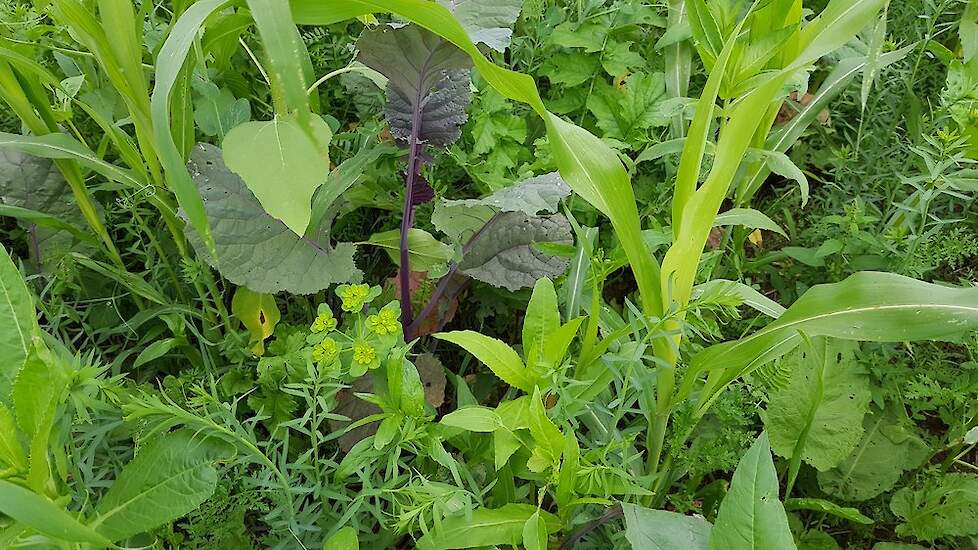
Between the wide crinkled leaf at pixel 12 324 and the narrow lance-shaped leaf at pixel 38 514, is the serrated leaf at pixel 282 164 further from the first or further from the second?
the narrow lance-shaped leaf at pixel 38 514

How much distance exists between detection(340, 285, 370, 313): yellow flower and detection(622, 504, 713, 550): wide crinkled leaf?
59cm

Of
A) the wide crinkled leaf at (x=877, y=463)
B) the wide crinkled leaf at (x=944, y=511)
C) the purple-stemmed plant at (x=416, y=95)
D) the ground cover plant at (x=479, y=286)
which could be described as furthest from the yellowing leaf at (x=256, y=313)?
the wide crinkled leaf at (x=944, y=511)

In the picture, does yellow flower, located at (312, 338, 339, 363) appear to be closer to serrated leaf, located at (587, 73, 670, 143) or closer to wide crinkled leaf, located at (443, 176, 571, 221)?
wide crinkled leaf, located at (443, 176, 571, 221)

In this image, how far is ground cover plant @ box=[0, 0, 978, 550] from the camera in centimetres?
113

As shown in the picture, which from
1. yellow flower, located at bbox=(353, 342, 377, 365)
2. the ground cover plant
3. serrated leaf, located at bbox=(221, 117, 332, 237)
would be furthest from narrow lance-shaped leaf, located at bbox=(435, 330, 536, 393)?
serrated leaf, located at bbox=(221, 117, 332, 237)

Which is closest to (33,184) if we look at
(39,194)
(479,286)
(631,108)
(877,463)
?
(39,194)

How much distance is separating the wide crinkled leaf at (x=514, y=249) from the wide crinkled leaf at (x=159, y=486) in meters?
0.69

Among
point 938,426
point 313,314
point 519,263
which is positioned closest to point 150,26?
point 313,314

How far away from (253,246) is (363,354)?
42cm

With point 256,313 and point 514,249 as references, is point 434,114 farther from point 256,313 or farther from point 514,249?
point 256,313

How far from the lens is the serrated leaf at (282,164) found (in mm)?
1112

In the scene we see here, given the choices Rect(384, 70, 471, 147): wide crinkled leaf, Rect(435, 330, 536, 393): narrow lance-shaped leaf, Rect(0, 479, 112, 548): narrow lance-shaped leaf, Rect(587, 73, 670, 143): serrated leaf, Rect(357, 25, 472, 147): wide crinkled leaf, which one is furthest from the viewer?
Rect(587, 73, 670, 143): serrated leaf

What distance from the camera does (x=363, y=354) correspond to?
1.21 m

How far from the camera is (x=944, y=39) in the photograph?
2256 millimetres
